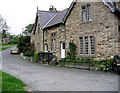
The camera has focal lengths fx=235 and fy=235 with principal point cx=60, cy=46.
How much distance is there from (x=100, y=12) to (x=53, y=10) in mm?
21490

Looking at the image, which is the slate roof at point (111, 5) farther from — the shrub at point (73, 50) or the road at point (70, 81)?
the road at point (70, 81)

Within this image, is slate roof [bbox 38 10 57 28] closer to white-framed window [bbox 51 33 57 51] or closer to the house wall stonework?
white-framed window [bbox 51 33 57 51]

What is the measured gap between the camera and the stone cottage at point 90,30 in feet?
74.1

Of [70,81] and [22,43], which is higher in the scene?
[22,43]

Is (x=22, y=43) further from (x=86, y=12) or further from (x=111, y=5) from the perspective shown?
(x=111, y=5)

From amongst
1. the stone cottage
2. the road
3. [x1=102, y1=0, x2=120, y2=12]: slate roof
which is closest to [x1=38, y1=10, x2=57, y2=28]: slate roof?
the stone cottage

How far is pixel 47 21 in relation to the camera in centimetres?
3856

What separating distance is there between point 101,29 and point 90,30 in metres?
1.64

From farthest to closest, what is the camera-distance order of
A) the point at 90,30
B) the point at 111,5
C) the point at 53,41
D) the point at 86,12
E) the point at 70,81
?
the point at 53,41, the point at 86,12, the point at 90,30, the point at 111,5, the point at 70,81

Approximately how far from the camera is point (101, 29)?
77.7 feet

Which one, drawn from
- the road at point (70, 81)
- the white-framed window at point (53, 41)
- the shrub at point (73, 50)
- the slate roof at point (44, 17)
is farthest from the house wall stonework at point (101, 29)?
the slate roof at point (44, 17)

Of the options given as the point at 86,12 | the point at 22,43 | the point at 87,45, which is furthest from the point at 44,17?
the point at 87,45

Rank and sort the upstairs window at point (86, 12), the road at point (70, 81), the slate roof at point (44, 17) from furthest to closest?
the slate roof at point (44, 17) < the upstairs window at point (86, 12) < the road at point (70, 81)

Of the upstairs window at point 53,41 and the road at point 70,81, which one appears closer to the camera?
the road at point 70,81
